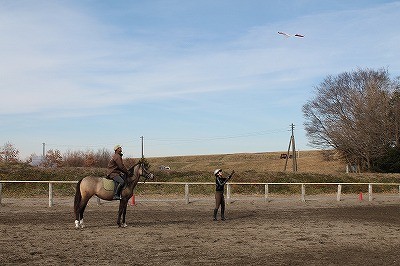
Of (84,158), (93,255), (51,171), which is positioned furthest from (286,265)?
(84,158)

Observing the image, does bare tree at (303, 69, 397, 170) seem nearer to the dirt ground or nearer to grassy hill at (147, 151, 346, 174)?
grassy hill at (147, 151, 346, 174)

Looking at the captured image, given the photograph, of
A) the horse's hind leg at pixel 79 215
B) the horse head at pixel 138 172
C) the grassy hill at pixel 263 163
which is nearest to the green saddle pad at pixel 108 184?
the horse head at pixel 138 172

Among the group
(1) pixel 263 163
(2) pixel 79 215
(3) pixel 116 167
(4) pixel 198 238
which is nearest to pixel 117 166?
(3) pixel 116 167

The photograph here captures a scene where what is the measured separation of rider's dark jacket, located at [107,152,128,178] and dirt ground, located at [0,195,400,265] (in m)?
1.55

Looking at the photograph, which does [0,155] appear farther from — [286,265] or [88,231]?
[286,265]

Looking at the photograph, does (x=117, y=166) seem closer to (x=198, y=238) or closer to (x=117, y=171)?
(x=117, y=171)

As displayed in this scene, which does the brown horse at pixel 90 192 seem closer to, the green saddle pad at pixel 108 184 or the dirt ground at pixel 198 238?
the green saddle pad at pixel 108 184

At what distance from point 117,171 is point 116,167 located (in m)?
0.14

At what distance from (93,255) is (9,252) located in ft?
5.48

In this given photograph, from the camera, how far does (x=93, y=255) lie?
896 cm

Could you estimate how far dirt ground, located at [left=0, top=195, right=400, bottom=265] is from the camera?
8773 mm

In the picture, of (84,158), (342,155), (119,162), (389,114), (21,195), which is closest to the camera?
(119,162)

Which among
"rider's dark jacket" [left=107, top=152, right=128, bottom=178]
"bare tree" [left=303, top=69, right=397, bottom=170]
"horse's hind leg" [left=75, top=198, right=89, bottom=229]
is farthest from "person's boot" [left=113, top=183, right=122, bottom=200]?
"bare tree" [left=303, top=69, right=397, bottom=170]

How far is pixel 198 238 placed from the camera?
11422mm
